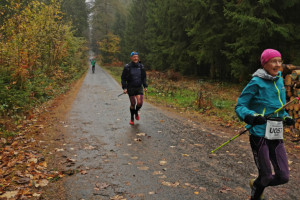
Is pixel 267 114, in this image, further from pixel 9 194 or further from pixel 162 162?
pixel 9 194

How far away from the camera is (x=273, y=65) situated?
3.07 m

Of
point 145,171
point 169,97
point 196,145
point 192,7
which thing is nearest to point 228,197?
point 145,171

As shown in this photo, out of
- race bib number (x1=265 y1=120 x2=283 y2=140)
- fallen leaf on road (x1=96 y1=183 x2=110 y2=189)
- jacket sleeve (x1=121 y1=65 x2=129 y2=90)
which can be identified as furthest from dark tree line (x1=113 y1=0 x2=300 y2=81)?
fallen leaf on road (x1=96 y1=183 x2=110 y2=189)

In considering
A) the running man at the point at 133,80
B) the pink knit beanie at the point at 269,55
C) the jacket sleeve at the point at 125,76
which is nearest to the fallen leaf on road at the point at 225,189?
the pink knit beanie at the point at 269,55

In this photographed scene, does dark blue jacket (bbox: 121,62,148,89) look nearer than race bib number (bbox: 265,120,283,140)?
No

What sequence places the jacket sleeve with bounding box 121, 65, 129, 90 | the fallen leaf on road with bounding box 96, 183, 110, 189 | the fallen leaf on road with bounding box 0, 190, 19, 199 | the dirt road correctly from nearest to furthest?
the fallen leaf on road with bounding box 0, 190, 19, 199, the dirt road, the fallen leaf on road with bounding box 96, 183, 110, 189, the jacket sleeve with bounding box 121, 65, 129, 90

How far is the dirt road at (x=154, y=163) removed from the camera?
378 cm

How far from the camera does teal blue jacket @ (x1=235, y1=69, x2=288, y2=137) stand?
10.2 ft

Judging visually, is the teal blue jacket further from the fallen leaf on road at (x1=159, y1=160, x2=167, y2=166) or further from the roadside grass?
the roadside grass

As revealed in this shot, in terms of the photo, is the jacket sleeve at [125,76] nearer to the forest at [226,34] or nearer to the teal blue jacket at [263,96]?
the teal blue jacket at [263,96]

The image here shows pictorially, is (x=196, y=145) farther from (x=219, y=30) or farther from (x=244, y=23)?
(x=219, y=30)

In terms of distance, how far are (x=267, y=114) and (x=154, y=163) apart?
2.56 meters

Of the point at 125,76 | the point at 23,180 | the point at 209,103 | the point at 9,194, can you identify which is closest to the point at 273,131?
the point at 9,194

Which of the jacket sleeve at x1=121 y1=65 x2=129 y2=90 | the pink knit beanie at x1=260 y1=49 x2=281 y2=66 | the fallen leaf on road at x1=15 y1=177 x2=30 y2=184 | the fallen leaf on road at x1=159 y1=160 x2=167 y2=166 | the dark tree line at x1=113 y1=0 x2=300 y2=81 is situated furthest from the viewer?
the dark tree line at x1=113 y1=0 x2=300 y2=81
